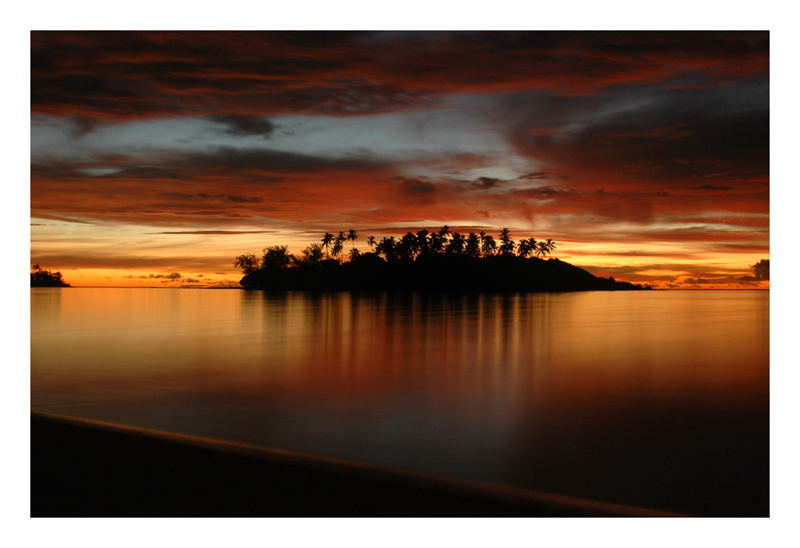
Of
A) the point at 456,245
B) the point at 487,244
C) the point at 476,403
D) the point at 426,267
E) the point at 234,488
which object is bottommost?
the point at 476,403

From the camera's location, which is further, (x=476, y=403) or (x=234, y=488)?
(x=476, y=403)

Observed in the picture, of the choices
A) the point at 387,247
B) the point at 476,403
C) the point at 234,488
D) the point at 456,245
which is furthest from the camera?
the point at 456,245

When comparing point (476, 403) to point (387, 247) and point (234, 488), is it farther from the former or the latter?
point (387, 247)

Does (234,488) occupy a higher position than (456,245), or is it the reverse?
(456,245)

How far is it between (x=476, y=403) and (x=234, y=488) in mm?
5168

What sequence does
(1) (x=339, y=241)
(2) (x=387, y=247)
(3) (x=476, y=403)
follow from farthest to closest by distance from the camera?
(2) (x=387, y=247) → (1) (x=339, y=241) → (3) (x=476, y=403)

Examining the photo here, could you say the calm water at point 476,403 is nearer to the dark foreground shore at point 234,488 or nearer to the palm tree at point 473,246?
the dark foreground shore at point 234,488

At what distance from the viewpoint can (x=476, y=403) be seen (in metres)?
9.13

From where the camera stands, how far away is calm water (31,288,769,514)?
601 centimetres

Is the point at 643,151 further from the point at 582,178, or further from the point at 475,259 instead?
the point at 475,259

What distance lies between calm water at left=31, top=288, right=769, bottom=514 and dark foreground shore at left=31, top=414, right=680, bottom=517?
2.42ft

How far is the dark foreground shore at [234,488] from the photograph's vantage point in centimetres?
445

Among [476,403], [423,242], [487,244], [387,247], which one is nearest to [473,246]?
[487,244]

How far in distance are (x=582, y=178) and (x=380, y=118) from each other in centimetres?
521
